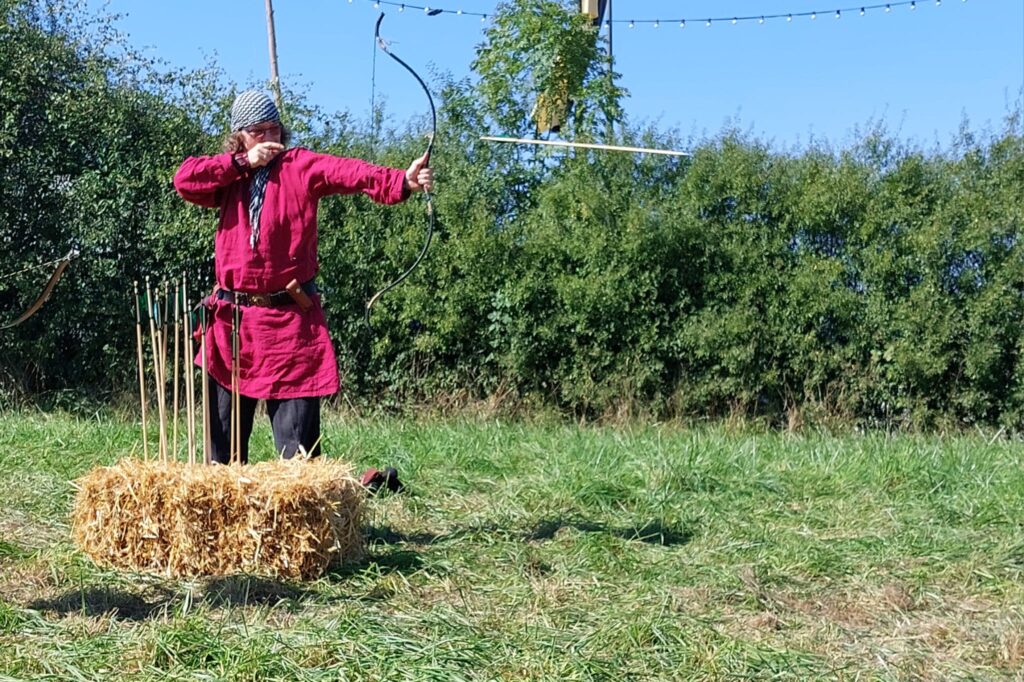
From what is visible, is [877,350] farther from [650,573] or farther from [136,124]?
Answer: [136,124]

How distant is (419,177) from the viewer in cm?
466

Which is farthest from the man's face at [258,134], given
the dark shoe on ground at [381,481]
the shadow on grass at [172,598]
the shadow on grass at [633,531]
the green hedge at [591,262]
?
the green hedge at [591,262]

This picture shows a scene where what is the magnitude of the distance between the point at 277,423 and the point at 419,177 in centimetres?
122

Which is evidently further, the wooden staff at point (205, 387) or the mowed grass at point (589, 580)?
the wooden staff at point (205, 387)

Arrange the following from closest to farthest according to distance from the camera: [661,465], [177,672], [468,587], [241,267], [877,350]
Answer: [177,672] < [468,587] < [241,267] < [661,465] < [877,350]

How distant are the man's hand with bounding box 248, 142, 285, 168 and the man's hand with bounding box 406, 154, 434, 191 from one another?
558 millimetres

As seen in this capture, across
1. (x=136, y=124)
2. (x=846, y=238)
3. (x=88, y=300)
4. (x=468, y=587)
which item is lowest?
(x=468, y=587)

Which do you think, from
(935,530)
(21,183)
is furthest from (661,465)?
(21,183)

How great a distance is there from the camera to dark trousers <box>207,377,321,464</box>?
488 centimetres

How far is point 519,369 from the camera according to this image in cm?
854

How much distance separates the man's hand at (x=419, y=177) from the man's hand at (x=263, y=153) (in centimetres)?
56

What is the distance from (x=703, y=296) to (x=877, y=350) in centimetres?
128

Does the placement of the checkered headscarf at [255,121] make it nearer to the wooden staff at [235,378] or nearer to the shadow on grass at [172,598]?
Result: the wooden staff at [235,378]

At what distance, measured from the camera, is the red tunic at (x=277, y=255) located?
15.6 feet
